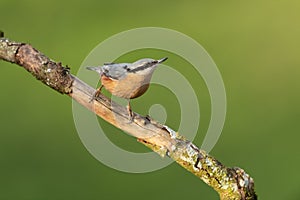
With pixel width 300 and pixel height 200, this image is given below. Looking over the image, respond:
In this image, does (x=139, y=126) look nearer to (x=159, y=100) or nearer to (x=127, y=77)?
(x=127, y=77)

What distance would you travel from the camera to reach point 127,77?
851mm

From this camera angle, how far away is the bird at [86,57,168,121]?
836 millimetres

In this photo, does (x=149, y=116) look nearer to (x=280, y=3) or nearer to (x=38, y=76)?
(x=38, y=76)

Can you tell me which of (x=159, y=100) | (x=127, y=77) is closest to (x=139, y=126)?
(x=127, y=77)

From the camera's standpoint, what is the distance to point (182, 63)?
1883mm

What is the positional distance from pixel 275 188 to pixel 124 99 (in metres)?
0.88

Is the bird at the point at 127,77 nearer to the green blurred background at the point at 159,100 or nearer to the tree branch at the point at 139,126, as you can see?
the tree branch at the point at 139,126

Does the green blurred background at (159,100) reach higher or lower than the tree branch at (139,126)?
higher

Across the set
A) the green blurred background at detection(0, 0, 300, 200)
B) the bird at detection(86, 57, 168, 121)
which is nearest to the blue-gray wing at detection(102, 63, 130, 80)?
the bird at detection(86, 57, 168, 121)

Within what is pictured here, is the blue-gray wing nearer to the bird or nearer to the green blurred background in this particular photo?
the bird

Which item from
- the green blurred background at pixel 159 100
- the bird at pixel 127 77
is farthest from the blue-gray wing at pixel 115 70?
the green blurred background at pixel 159 100

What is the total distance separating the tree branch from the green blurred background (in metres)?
0.58

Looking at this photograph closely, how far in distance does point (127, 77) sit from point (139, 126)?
9 centimetres

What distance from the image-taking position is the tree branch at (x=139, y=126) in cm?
90
